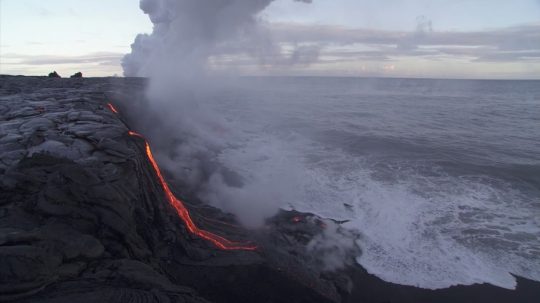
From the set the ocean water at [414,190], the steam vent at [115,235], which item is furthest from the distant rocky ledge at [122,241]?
the ocean water at [414,190]

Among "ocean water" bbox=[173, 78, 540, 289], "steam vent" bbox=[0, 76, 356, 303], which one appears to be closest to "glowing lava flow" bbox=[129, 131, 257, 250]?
"steam vent" bbox=[0, 76, 356, 303]

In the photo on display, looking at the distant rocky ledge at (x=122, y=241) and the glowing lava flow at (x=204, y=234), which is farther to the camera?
the glowing lava flow at (x=204, y=234)

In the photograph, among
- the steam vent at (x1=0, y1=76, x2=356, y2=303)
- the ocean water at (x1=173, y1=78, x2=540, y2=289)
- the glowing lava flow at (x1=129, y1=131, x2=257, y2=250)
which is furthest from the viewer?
the ocean water at (x1=173, y1=78, x2=540, y2=289)

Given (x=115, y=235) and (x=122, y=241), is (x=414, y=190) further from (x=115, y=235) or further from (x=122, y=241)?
(x=115, y=235)

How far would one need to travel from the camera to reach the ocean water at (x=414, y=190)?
9.82m

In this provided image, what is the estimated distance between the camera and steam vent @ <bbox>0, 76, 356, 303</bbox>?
5121 millimetres

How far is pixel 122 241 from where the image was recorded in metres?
6.44

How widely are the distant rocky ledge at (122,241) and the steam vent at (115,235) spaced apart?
0.02 meters

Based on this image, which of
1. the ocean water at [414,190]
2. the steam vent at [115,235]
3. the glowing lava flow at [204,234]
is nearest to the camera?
the steam vent at [115,235]

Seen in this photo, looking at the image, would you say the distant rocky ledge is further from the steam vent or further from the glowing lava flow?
the glowing lava flow

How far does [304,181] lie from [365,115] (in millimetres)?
25174

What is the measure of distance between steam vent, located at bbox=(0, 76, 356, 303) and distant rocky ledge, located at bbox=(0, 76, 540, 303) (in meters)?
0.02

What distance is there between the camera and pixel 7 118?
35.2 feet

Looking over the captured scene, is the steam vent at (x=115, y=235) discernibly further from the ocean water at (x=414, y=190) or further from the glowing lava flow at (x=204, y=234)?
the ocean water at (x=414, y=190)
